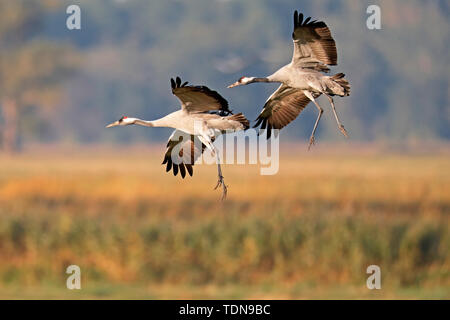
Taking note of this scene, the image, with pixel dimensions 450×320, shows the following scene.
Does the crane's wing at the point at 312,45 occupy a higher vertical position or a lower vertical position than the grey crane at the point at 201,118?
higher

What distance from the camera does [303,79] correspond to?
395 centimetres

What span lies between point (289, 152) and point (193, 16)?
3089cm

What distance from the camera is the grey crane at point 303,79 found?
3943mm

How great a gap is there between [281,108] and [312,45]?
1.29 ft

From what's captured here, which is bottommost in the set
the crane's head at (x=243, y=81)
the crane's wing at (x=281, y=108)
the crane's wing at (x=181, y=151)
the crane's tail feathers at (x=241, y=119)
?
the crane's wing at (x=181, y=151)

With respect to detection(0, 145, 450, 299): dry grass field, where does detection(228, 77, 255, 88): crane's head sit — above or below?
above

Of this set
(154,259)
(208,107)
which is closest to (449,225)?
(154,259)

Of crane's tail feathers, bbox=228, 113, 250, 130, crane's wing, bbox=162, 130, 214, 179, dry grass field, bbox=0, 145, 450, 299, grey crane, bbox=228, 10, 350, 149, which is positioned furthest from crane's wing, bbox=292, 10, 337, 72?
dry grass field, bbox=0, 145, 450, 299

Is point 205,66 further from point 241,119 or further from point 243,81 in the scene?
point 241,119

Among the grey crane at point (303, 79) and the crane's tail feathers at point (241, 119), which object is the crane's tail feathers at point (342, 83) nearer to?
the grey crane at point (303, 79)

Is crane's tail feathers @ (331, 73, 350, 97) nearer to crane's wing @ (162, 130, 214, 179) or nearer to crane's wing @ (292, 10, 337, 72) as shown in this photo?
crane's wing @ (292, 10, 337, 72)

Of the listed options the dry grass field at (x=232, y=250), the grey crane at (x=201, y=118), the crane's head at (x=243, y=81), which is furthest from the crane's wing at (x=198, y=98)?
the dry grass field at (x=232, y=250)

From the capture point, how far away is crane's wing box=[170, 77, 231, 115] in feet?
12.7
